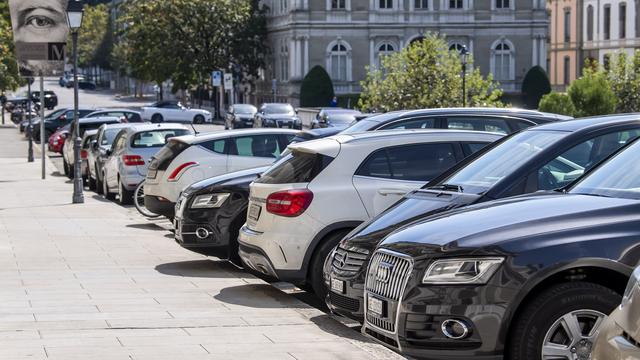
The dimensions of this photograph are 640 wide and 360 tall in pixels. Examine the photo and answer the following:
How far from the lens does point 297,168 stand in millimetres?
12750

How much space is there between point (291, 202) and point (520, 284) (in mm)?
4911

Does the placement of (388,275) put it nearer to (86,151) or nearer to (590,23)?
(86,151)

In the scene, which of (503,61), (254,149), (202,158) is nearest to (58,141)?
(254,149)

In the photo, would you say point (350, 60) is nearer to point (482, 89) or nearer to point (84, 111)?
point (84, 111)

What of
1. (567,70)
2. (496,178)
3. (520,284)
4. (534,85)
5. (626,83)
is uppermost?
(567,70)

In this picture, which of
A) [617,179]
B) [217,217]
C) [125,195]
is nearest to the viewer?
[617,179]

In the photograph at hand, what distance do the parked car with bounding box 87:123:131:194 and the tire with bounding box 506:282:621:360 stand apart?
2250cm

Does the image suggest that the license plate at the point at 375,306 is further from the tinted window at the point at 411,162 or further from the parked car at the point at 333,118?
the parked car at the point at 333,118

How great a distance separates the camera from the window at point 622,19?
95.1 m

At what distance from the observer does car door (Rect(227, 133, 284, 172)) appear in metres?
20.1

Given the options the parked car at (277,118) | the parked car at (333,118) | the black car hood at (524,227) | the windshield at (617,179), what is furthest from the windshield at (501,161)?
the parked car at (277,118)

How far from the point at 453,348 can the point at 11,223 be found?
15.3 meters

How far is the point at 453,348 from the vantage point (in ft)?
25.6

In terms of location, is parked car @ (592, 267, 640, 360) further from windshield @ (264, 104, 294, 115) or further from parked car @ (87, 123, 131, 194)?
windshield @ (264, 104, 294, 115)
